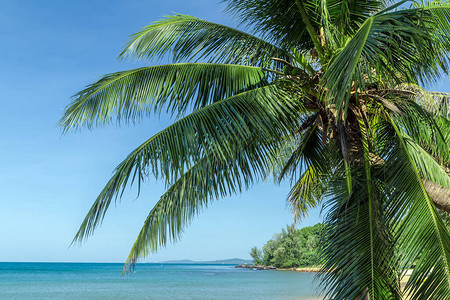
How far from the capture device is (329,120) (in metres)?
5.10

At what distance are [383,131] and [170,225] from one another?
9.50 ft

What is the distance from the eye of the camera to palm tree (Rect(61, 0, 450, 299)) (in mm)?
3898

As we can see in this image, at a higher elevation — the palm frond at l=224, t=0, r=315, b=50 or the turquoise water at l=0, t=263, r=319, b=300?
the palm frond at l=224, t=0, r=315, b=50

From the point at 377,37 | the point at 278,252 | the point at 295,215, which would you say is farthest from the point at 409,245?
the point at 278,252

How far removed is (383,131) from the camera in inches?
218

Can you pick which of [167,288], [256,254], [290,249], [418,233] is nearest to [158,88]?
[418,233]

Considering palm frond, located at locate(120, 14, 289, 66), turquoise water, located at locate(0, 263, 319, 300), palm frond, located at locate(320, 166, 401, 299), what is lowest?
turquoise water, located at locate(0, 263, 319, 300)

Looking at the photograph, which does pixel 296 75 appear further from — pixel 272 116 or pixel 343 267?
pixel 343 267

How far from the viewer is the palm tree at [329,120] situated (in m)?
3.90

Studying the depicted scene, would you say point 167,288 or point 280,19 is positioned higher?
point 280,19

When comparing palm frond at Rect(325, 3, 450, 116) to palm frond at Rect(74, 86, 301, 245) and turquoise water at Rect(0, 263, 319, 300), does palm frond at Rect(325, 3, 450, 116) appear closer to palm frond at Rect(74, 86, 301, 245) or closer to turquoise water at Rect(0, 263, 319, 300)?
palm frond at Rect(74, 86, 301, 245)

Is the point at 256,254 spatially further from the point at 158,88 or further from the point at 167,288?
the point at 158,88

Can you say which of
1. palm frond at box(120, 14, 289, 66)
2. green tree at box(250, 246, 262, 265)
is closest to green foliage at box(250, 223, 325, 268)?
green tree at box(250, 246, 262, 265)

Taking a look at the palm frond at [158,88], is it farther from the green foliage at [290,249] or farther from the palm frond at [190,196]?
the green foliage at [290,249]
